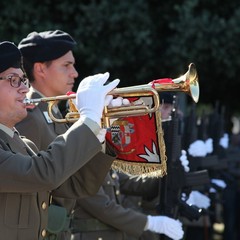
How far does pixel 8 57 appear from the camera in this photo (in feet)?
11.5

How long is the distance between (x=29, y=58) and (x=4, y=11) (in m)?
4.41

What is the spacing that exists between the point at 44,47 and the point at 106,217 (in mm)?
1374

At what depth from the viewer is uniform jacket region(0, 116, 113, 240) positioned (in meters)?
3.18

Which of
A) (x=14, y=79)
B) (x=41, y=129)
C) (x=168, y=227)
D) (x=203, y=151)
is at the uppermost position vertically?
(x=14, y=79)

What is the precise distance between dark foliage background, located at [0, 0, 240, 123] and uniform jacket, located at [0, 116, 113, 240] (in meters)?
5.76

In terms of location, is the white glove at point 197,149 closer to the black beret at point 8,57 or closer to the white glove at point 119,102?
the white glove at point 119,102

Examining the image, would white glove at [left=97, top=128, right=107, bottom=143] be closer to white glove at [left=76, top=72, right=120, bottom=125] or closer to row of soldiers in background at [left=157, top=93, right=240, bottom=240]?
white glove at [left=76, top=72, right=120, bottom=125]

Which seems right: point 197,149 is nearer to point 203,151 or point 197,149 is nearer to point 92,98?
point 203,151

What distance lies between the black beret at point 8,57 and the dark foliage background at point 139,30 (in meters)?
5.40

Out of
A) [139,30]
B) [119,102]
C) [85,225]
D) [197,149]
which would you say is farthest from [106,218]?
[139,30]

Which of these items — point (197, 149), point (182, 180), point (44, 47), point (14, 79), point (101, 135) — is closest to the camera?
point (101, 135)

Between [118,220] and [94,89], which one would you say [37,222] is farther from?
[118,220]

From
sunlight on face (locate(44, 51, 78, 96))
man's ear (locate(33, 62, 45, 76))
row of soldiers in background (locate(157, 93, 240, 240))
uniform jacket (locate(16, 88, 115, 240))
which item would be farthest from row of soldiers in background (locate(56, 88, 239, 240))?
man's ear (locate(33, 62, 45, 76))

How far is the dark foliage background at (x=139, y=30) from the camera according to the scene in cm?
908
